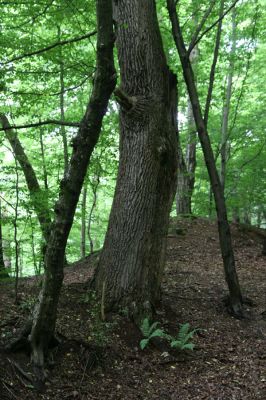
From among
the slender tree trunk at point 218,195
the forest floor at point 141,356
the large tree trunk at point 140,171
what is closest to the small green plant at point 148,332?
the forest floor at point 141,356

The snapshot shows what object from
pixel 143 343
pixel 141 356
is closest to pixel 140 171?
pixel 143 343

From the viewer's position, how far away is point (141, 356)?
14.5ft

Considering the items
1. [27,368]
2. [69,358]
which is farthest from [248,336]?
[27,368]

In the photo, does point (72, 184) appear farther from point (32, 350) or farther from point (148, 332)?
point (148, 332)

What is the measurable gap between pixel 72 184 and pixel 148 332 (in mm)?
2269

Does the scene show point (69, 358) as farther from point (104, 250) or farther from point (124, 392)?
point (104, 250)

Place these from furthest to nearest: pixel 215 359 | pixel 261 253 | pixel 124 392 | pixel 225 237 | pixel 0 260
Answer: pixel 261 253 < pixel 0 260 < pixel 225 237 < pixel 215 359 < pixel 124 392

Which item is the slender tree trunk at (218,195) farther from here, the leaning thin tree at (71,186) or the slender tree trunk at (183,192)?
the slender tree trunk at (183,192)

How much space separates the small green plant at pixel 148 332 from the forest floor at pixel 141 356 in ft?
0.35

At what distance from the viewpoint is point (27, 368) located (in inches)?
142

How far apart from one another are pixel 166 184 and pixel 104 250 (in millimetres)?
1344

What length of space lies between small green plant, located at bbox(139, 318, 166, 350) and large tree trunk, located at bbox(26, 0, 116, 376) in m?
1.17

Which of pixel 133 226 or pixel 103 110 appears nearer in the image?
pixel 103 110

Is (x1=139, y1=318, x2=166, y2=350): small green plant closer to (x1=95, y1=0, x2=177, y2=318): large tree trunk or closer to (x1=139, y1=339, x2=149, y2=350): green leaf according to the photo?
(x1=139, y1=339, x2=149, y2=350): green leaf
